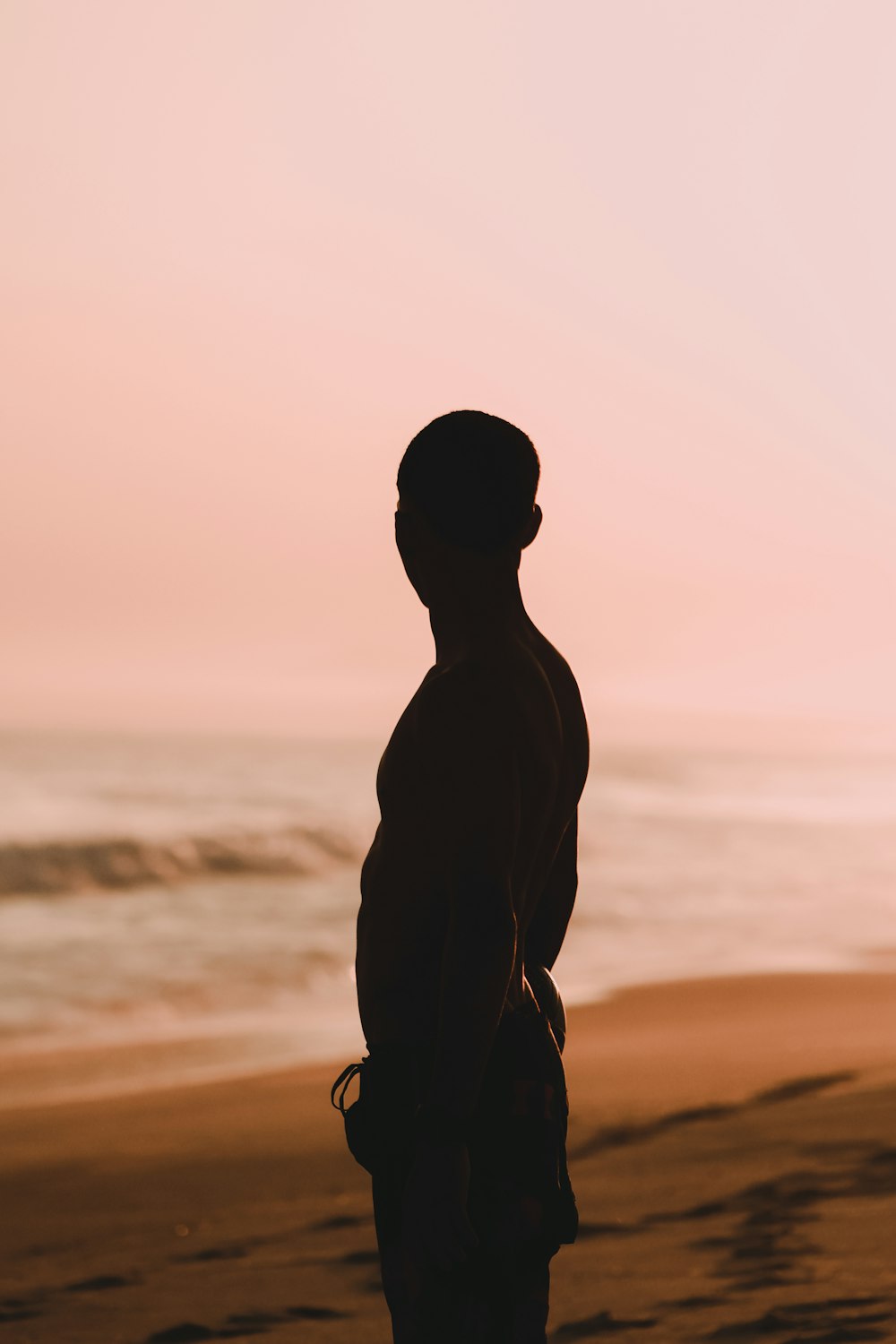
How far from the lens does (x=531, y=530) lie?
8.41 ft

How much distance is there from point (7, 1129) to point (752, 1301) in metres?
3.80

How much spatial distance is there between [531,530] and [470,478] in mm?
153

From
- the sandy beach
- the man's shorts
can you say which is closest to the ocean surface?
the sandy beach

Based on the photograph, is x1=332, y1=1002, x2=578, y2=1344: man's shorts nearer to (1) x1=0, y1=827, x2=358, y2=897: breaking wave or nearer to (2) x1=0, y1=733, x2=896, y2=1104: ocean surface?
(2) x1=0, y1=733, x2=896, y2=1104: ocean surface

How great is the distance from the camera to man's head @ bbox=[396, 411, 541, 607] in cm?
247

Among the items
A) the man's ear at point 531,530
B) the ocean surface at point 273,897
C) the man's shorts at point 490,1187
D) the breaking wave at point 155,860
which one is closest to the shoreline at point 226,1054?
the ocean surface at point 273,897

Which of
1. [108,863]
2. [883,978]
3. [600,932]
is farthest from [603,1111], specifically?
[108,863]

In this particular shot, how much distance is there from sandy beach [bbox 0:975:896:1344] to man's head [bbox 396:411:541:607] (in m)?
2.58

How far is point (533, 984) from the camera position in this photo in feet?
A: 8.55

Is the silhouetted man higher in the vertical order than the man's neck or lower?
lower

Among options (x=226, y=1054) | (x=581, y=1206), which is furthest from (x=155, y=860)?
(x=581, y=1206)

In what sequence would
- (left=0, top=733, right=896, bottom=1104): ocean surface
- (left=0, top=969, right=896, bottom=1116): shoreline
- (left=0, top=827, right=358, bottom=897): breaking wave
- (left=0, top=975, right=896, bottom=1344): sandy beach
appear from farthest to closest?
(left=0, top=827, right=358, bottom=897): breaking wave < (left=0, top=733, right=896, bottom=1104): ocean surface < (left=0, top=969, right=896, bottom=1116): shoreline < (left=0, top=975, right=896, bottom=1344): sandy beach

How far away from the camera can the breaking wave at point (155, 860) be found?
16.9 metres

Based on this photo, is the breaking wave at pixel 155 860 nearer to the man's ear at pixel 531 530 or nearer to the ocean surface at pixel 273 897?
the ocean surface at pixel 273 897
